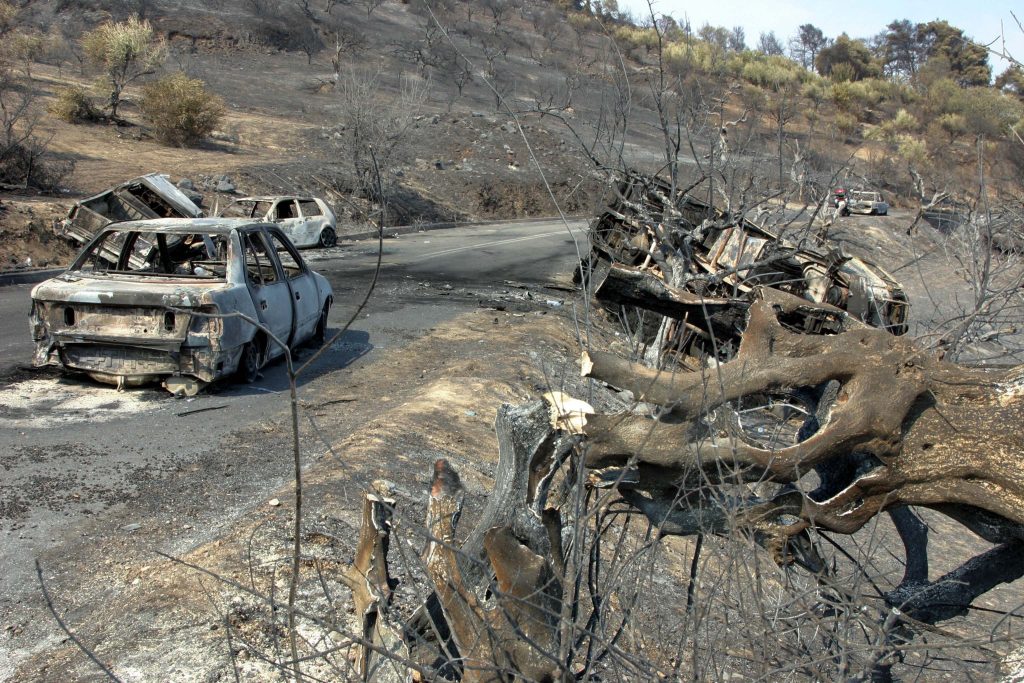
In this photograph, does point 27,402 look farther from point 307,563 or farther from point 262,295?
point 307,563

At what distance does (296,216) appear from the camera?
22.2 m

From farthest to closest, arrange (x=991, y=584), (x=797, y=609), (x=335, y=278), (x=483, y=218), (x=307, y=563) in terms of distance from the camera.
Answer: (x=483, y=218) → (x=335, y=278) → (x=307, y=563) → (x=797, y=609) → (x=991, y=584)

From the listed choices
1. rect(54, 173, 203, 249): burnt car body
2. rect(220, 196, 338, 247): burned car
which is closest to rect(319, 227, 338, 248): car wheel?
rect(220, 196, 338, 247): burned car

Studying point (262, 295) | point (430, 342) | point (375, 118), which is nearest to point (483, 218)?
point (375, 118)

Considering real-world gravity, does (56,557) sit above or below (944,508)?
below

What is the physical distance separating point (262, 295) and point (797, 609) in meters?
6.40

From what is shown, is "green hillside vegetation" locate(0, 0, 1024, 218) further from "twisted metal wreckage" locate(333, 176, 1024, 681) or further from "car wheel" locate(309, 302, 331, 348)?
"twisted metal wreckage" locate(333, 176, 1024, 681)

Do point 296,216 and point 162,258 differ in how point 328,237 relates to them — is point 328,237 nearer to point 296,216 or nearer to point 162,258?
point 296,216

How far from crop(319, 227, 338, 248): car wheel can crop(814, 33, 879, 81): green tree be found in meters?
65.2

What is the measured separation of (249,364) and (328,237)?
1425 centimetres

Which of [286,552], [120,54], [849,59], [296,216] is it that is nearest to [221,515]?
[286,552]

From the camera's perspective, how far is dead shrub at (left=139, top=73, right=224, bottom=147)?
32.3m

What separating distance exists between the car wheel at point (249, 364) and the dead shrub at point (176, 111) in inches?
1023

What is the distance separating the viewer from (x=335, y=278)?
17828 millimetres
